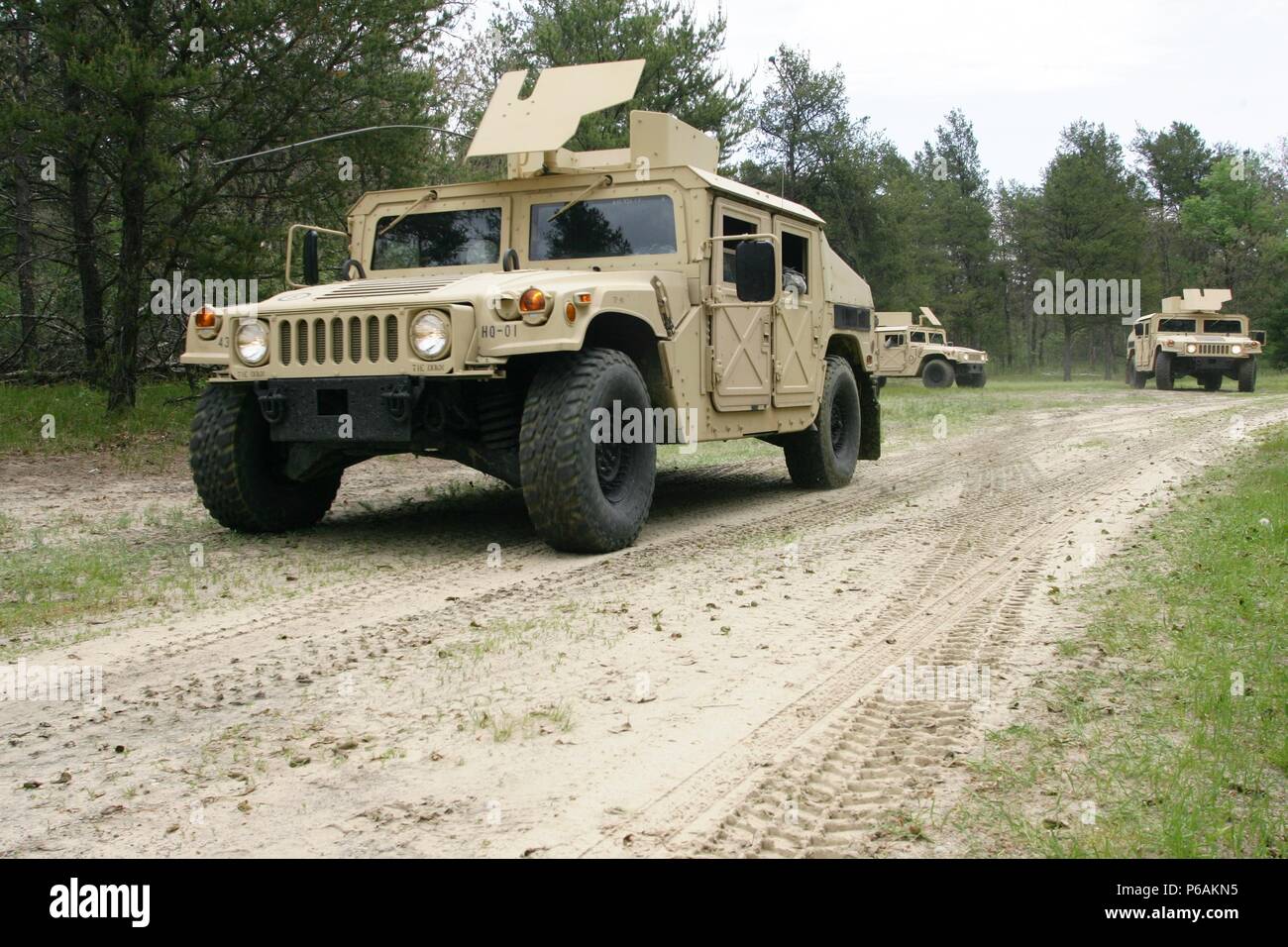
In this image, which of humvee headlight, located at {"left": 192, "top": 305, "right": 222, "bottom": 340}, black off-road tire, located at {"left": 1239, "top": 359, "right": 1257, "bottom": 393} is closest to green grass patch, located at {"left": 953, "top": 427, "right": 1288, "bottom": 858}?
humvee headlight, located at {"left": 192, "top": 305, "right": 222, "bottom": 340}

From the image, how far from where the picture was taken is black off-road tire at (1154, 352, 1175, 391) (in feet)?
96.2

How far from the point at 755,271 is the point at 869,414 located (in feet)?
13.0

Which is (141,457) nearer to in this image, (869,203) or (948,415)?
(948,415)

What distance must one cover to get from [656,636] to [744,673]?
2.06 ft

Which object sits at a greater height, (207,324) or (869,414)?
(207,324)

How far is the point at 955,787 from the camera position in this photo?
3262 mm

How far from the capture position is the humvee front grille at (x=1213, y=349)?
93.9 feet

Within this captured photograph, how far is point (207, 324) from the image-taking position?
7074mm

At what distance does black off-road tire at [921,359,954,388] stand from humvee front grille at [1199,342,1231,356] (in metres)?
6.59

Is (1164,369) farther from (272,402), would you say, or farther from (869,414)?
(272,402)

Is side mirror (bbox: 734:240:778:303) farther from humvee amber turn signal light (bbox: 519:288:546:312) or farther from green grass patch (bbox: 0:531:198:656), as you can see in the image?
green grass patch (bbox: 0:531:198:656)

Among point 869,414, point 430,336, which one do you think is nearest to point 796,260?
point 869,414

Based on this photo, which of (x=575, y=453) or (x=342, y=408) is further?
(x=342, y=408)
